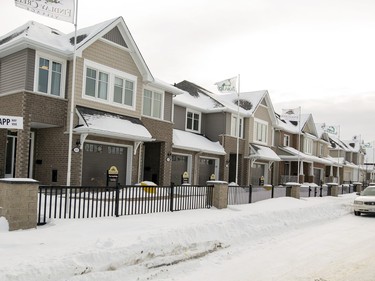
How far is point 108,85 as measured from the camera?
63.5ft

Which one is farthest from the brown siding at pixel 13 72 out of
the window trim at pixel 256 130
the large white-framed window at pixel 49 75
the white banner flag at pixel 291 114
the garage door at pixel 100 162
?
the white banner flag at pixel 291 114

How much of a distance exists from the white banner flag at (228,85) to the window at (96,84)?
11.0m

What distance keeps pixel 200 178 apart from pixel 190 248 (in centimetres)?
1940

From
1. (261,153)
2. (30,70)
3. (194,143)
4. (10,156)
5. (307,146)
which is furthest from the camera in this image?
(307,146)

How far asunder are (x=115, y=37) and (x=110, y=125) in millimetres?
4637

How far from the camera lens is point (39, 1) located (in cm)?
1358

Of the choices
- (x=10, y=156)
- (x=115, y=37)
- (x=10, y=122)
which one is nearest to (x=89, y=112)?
(x=115, y=37)

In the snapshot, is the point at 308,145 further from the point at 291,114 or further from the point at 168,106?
the point at 168,106

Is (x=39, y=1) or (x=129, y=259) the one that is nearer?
(x=129, y=259)

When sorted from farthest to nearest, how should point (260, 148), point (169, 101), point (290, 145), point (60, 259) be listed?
1. point (290, 145)
2. point (260, 148)
3. point (169, 101)
4. point (60, 259)

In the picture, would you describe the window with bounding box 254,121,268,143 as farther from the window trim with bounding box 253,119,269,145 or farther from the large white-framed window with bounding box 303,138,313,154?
the large white-framed window with bounding box 303,138,313,154

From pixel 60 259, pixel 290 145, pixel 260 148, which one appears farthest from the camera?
pixel 290 145

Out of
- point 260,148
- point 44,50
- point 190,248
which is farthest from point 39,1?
point 260,148

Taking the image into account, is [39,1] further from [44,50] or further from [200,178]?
[200,178]
